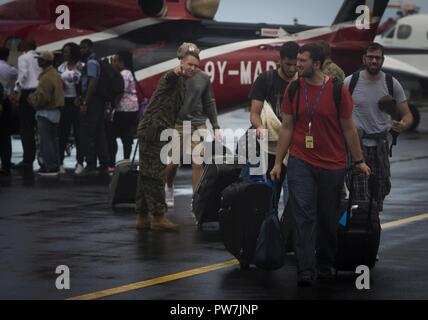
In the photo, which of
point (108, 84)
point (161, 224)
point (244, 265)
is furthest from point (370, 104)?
point (108, 84)

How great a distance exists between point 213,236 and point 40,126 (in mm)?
6487

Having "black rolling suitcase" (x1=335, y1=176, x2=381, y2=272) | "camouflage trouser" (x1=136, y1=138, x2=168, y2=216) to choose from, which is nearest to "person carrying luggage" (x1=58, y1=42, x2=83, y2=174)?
"camouflage trouser" (x1=136, y1=138, x2=168, y2=216)

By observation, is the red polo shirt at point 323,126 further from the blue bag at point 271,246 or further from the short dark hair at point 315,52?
the blue bag at point 271,246

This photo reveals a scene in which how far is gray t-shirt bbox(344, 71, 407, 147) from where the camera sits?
39.7 feet

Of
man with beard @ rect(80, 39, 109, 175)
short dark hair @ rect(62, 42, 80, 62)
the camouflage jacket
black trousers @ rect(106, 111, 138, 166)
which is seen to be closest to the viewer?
the camouflage jacket

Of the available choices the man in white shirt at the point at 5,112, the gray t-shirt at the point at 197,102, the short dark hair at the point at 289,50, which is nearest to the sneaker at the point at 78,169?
the man in white shirt at the point at 5,112

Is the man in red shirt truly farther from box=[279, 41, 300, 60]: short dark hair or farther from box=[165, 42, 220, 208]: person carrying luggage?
box=[165, 42, 220, 208]: person carrying luggage

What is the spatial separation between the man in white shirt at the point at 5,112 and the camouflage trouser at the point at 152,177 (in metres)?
6.32

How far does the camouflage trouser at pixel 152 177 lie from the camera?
13.2 m

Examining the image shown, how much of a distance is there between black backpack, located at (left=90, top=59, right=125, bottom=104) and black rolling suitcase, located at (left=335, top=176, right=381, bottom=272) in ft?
28.3

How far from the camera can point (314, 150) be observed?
10539 millimetres

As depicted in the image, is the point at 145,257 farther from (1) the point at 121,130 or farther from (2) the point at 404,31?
(2) the point at 404,31

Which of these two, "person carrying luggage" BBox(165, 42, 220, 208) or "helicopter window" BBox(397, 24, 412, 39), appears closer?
"person carrying luggage" BBox(165, 42, 220, 208)

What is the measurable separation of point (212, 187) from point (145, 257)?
1.56 m
